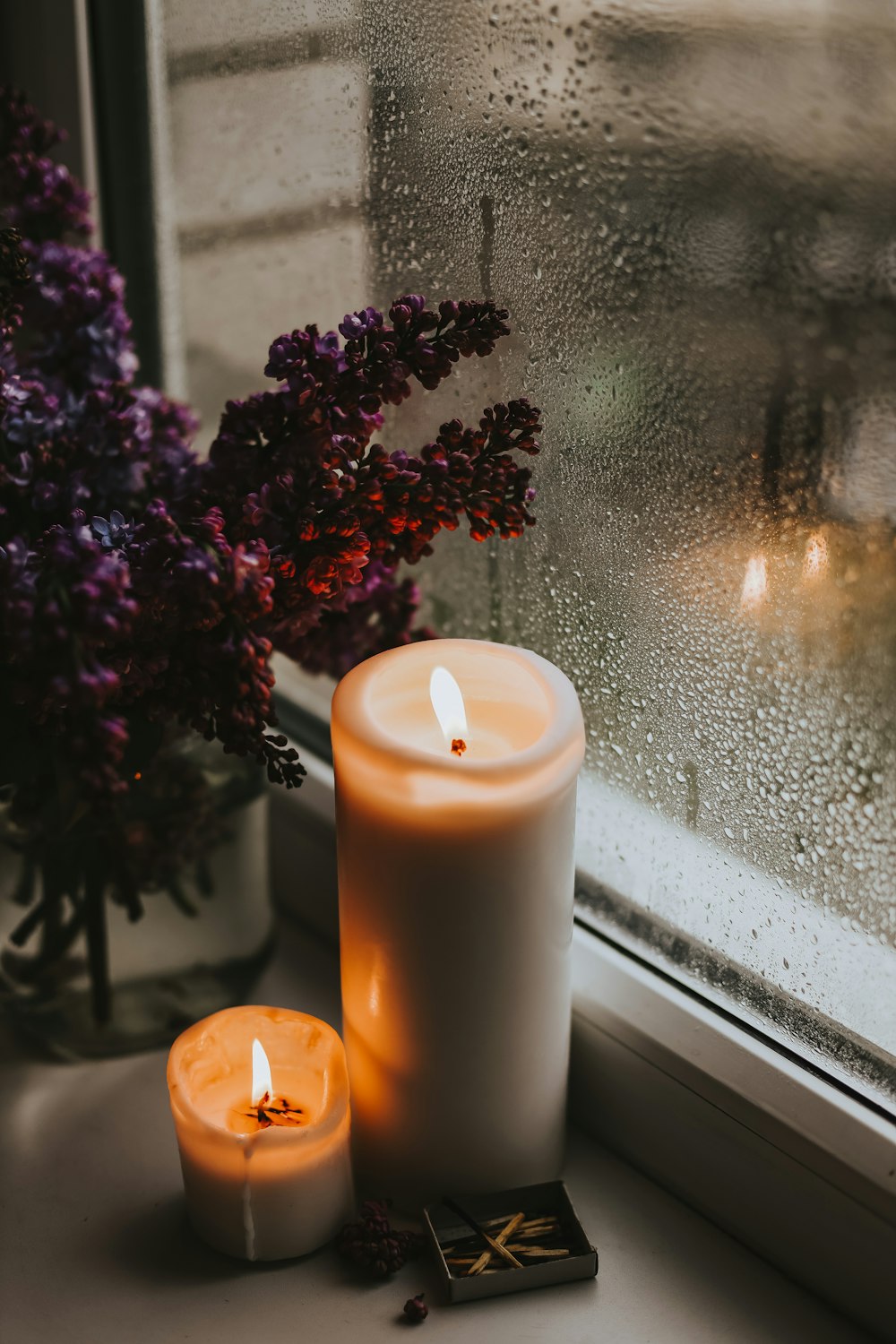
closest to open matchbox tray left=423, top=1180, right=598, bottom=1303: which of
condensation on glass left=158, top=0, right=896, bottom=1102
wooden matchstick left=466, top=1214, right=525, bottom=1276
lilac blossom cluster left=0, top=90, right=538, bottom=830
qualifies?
wooden matchstick left=466, top=1214, right=525, bottom=1276

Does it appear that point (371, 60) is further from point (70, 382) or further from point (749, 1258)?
point (749, 1258)

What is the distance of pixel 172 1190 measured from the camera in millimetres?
707

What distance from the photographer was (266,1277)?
65 cm

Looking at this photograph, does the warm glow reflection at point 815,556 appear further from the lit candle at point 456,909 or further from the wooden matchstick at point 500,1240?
the wooden matchstick at point 500,1240

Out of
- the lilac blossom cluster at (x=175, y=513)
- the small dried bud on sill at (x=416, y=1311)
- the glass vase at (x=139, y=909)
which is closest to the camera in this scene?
the lilac blossom cluster at (x=175, y=513)

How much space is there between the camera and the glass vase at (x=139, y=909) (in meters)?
0.75

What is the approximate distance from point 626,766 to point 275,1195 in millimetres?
294

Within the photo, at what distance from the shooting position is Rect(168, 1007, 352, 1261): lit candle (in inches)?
24.6

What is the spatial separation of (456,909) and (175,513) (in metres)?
0.25

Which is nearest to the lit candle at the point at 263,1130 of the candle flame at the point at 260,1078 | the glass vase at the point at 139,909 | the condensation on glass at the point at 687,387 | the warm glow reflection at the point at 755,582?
the candle flame at the point at 260,1078

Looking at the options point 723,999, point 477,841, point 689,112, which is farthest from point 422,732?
point 689,112

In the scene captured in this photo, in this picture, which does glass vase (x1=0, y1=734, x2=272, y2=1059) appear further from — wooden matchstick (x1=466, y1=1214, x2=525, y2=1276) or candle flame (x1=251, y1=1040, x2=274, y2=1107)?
wooden matchstick (x1=466, y1=1214, x2=525, y2=1276)

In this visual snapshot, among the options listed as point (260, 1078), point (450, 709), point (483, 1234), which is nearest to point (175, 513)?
point (450, 709)

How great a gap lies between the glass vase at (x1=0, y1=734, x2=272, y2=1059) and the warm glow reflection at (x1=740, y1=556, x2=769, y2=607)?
0.33 meters
